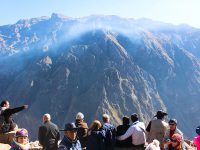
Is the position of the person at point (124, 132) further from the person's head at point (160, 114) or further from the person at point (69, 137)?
the person at point (69, 137)

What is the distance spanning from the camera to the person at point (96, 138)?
29.7 ft

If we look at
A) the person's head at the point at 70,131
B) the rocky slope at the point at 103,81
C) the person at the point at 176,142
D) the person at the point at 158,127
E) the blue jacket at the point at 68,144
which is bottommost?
the rocky slope at the point at 103,81

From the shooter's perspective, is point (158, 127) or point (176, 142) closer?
point (176, 142)

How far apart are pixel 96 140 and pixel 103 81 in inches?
5796

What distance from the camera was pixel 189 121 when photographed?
166750mm

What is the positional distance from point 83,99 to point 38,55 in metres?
57.1

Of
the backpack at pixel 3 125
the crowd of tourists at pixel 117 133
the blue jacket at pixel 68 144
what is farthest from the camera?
the backpack at pixel 3 125

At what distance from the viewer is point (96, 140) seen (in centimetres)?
905

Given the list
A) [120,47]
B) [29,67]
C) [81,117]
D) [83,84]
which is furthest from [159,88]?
[81,117]

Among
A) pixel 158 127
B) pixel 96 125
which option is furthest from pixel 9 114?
pixel 158 127

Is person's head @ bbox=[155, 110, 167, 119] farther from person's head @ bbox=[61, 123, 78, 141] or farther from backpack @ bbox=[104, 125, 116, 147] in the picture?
person's head @ bbox=[61, 123, 78, 141]

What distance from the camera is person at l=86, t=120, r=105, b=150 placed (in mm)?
9055

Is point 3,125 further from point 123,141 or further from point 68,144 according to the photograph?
point 68,144

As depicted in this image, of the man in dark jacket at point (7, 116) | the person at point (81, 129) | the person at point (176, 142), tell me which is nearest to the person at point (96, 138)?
the person at point (81, 129)
